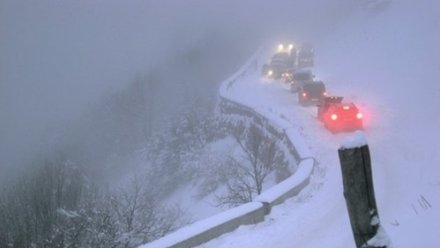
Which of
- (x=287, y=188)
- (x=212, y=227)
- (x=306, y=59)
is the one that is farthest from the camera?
(x=306, y=59)

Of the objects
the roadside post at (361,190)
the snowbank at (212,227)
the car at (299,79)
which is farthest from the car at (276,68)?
the roadside post at (361,190)

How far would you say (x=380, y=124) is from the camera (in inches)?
1122

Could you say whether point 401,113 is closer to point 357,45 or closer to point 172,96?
point 357,45

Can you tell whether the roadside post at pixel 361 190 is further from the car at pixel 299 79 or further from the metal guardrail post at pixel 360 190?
the car at pixel 299 79

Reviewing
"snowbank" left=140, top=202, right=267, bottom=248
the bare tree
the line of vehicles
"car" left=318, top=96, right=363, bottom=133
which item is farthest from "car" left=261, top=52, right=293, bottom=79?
"snowbank" left=140, top=202, right=267, bottom=248

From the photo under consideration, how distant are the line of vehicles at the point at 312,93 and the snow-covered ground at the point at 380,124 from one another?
2.42 feet

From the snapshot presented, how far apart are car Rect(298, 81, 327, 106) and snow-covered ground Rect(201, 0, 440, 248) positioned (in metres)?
0.81

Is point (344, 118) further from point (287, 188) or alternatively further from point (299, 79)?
point (299, 79)

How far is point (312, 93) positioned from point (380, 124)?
26.0 ft

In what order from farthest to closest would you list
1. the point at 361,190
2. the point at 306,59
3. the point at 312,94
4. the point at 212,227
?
the point at 306,59 < the point at 312,94 < the point at 212,227 < the point at 361,190

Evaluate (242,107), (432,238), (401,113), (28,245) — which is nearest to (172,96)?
(242,107)

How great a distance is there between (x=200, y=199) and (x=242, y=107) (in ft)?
24.5

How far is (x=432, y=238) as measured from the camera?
7457 mm

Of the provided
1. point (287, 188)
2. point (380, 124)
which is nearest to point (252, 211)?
point (287, 188)
